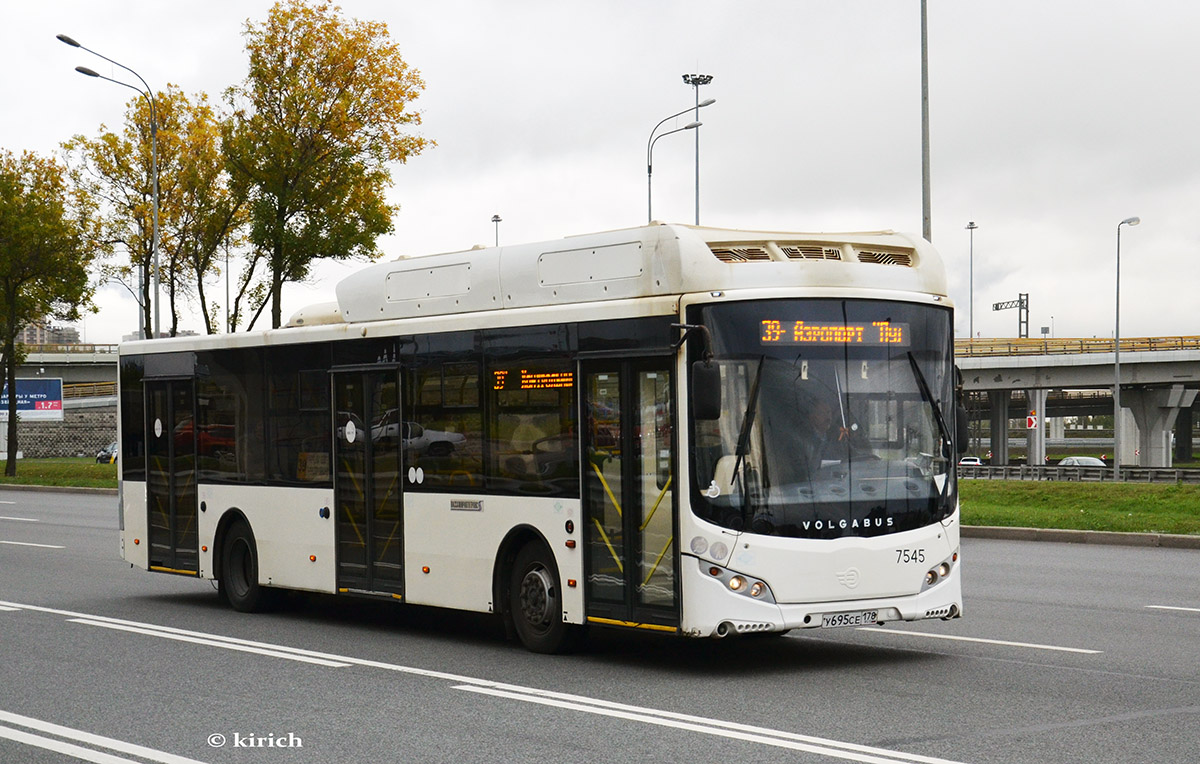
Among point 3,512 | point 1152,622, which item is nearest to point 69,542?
point 3,512

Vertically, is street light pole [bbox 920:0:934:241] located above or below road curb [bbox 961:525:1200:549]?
above

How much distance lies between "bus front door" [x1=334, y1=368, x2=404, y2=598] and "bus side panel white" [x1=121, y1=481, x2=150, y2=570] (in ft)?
12.7

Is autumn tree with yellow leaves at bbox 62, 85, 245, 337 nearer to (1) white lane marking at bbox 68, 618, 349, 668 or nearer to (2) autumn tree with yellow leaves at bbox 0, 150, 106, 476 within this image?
(2) autumn tree with yellow leaves at bbox 0, 150, 106, 476

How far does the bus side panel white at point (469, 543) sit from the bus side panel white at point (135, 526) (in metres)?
4.87

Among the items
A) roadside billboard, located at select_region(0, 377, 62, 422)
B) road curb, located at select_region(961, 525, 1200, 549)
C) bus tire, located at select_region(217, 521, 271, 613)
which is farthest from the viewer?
roadside billboard, located at select_region(0, 377, 62, 422)

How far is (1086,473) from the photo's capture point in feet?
183

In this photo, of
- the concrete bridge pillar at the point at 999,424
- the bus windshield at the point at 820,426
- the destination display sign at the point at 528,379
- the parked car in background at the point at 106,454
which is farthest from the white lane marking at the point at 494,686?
the concrete bridge pillar at the point at 999,424

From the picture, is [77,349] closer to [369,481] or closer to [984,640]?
[369,481]

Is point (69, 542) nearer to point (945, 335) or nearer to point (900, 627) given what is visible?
point (900, 627)

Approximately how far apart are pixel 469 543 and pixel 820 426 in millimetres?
3202

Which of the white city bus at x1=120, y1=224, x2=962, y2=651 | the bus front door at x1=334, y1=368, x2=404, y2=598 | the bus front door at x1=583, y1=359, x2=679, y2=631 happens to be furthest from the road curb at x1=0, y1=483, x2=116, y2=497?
the bus front door at x1=583, y1=359, x2=679, y2=631

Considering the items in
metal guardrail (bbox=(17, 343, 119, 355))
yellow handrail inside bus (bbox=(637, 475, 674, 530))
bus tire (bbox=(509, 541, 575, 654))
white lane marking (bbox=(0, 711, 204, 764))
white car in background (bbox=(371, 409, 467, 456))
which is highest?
metal guardrail (bbox=(17, 343, 119, 355))

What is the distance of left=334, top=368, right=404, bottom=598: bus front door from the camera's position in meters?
12.7

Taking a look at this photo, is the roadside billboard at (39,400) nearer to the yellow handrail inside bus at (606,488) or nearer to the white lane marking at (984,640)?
the white lane marking at (984,640)
